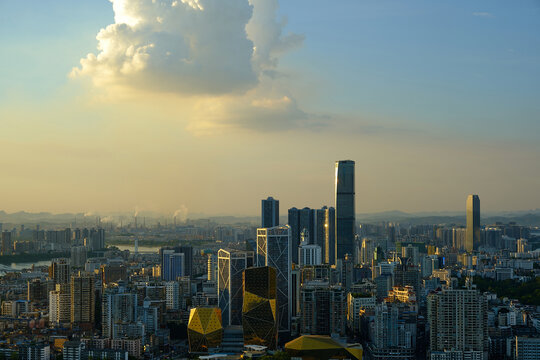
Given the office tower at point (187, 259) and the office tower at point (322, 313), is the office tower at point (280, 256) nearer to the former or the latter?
the office tower at point (322, 313)

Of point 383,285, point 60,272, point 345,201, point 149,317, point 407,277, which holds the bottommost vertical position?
point 149,317

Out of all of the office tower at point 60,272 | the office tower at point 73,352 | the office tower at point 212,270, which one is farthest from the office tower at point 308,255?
the office tower at point 73,352

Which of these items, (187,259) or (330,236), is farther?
(330,236)

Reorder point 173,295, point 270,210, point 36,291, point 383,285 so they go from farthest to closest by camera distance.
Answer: point 270,210 → point 383,285 → point 36,291 → point 173,295

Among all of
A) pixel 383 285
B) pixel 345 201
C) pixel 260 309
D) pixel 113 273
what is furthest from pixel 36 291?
pixel 345 201

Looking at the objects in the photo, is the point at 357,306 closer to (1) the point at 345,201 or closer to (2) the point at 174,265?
(2) the point at 174,265

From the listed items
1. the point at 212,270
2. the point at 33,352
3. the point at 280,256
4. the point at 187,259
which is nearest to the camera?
the point at 33,352

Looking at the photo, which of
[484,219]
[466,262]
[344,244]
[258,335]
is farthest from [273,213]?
[258,335]
